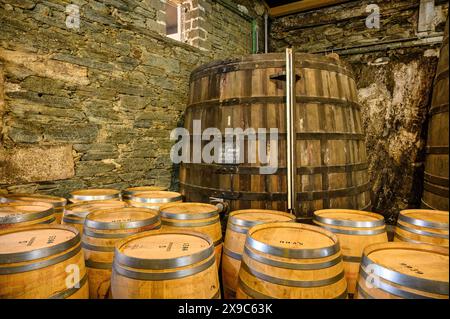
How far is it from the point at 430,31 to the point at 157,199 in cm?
544

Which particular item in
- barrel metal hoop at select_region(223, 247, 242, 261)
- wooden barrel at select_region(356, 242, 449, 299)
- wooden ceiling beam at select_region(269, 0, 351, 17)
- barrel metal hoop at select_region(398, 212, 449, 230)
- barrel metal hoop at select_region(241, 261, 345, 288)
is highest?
wooden ceiling beam at select_region(269, 0, 351, 17)

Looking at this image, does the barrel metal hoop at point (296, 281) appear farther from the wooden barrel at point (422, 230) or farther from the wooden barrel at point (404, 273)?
the wooden barrel at point (422, 230)

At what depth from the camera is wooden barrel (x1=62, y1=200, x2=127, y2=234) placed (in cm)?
224

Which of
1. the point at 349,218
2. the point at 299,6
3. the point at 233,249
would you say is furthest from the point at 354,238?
the point at 299,6

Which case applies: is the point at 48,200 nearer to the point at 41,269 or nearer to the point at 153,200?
the point at 153,200

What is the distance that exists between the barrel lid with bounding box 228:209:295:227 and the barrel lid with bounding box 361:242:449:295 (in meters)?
0.75

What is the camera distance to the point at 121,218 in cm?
215

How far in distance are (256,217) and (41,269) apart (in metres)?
1.46

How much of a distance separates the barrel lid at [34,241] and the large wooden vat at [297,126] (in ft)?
4.68

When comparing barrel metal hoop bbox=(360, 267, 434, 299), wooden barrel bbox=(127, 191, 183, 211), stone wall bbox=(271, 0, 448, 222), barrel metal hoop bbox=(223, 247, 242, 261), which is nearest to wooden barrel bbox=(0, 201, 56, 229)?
wooden barrel bbox=(127, 191, 183, 211)

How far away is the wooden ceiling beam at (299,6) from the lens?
18.9 feet

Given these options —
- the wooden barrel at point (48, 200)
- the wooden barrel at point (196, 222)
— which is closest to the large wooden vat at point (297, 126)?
the wooden barrel at point (196, 222)

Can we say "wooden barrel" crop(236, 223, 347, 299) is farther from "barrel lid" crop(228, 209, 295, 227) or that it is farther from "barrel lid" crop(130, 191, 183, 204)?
"barrel lid" crop(130, 191, 183, 204)

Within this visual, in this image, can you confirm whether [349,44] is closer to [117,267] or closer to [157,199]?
[157,199]
